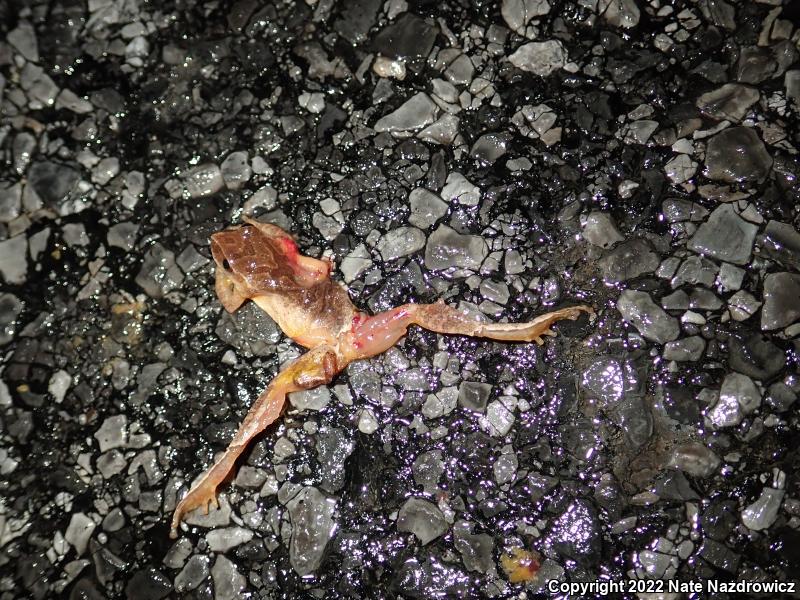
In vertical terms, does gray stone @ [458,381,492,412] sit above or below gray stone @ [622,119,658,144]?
below

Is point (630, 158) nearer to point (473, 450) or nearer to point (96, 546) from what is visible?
point (473, 450)

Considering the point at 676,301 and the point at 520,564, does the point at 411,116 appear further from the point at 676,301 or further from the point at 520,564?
the point at 520,564

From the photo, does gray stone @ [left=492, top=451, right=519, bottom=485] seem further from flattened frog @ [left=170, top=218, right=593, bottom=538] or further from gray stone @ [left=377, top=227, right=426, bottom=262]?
gray stone @ [left=377, top=227, right=426, bottom=262]

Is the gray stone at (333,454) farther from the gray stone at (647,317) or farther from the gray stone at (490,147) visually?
the gray stone at (490,147)

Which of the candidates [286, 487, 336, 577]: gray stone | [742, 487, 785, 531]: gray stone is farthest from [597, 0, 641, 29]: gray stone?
[286, 487, 336, 577]: gray stone

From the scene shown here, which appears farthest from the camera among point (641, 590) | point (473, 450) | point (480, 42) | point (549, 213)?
point (480, 42)

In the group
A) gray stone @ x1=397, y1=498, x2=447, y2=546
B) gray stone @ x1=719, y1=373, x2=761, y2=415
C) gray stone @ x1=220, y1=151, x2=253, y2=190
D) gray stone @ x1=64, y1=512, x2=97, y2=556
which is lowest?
gray stone @ x1=397, y1=498, x2=447, y2=546

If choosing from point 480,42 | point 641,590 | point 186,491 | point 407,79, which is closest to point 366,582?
point 186,491

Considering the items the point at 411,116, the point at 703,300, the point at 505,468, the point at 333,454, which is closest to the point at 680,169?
the point at 703,300
